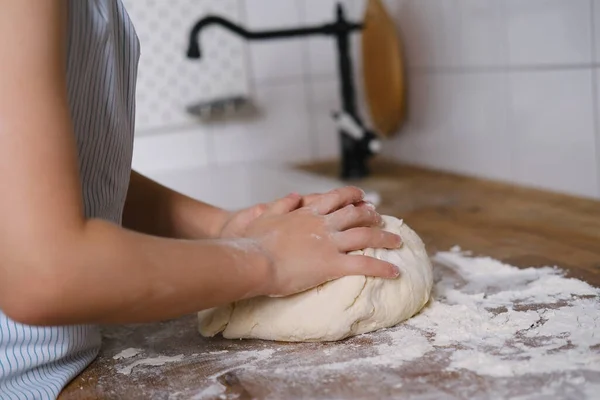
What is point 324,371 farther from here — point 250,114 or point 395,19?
point 250,114

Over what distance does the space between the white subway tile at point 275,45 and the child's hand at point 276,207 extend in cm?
130

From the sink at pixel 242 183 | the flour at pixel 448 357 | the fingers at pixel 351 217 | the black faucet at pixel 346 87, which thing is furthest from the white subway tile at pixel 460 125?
the fingers at pixel 351 217

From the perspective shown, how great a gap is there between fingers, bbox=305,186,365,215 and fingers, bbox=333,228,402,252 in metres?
0.04

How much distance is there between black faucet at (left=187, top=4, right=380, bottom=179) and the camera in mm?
1851

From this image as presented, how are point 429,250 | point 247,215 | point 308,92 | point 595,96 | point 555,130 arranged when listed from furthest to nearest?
1. point 308,92
2. point 555,130
3. point 595,96
4. point 429,250
5. point 247,215

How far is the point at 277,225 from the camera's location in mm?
840

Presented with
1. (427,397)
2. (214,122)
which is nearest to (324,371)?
(427,397)

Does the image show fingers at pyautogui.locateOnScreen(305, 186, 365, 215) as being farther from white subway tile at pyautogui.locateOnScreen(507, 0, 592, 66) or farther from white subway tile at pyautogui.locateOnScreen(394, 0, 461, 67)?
white subway tile at pyautogui.locateOnScreen(394, 0, 461, 67)

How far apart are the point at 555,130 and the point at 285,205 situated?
0.74m

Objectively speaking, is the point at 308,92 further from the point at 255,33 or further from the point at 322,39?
the point at 255,33

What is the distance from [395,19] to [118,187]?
1.32 m

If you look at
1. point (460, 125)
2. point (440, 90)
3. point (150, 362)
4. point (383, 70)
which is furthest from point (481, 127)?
point (150, 362)

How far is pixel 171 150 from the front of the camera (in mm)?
2244

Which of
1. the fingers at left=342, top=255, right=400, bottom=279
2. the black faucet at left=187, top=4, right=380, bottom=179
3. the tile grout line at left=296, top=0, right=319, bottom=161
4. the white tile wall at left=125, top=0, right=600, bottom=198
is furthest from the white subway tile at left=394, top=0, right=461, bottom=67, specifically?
the fingers at left=342, top=255, right=400, bottom=279
